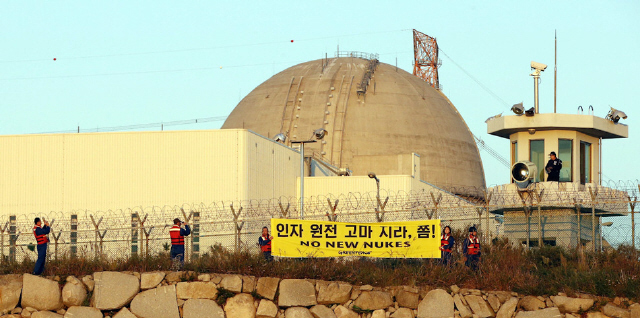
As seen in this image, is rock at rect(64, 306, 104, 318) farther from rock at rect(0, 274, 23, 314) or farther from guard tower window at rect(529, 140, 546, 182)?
guard tower window at rect(529, 140, 546, 182)

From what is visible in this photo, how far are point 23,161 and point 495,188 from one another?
19.4 metres

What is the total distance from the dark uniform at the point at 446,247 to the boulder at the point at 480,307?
60.0 inches

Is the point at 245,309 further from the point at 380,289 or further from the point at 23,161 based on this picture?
the point at 23,161

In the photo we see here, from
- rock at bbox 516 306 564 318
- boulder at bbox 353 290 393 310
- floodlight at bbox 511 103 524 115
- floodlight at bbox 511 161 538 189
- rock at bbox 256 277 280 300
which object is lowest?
rock at bbox 516 306 564 318

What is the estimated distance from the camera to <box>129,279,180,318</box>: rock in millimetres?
24562

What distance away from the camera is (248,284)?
24547 millimetres

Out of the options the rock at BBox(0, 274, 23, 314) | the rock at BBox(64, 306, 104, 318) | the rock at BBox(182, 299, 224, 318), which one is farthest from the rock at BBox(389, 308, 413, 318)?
the rock at BBox(0, 274, 23, 314)

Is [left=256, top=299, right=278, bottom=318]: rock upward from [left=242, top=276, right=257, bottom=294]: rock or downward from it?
downward

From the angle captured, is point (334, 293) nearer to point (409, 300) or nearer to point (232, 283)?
point (409, 300)

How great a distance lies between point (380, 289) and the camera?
24.2 m

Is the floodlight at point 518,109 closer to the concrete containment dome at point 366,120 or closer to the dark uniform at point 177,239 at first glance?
the dark uniform at point 177,239

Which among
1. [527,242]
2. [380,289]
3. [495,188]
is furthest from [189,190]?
[380,289]

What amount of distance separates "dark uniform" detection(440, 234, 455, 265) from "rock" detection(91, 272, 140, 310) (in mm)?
7689

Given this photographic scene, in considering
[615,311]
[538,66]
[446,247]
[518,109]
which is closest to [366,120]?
[538,66]
